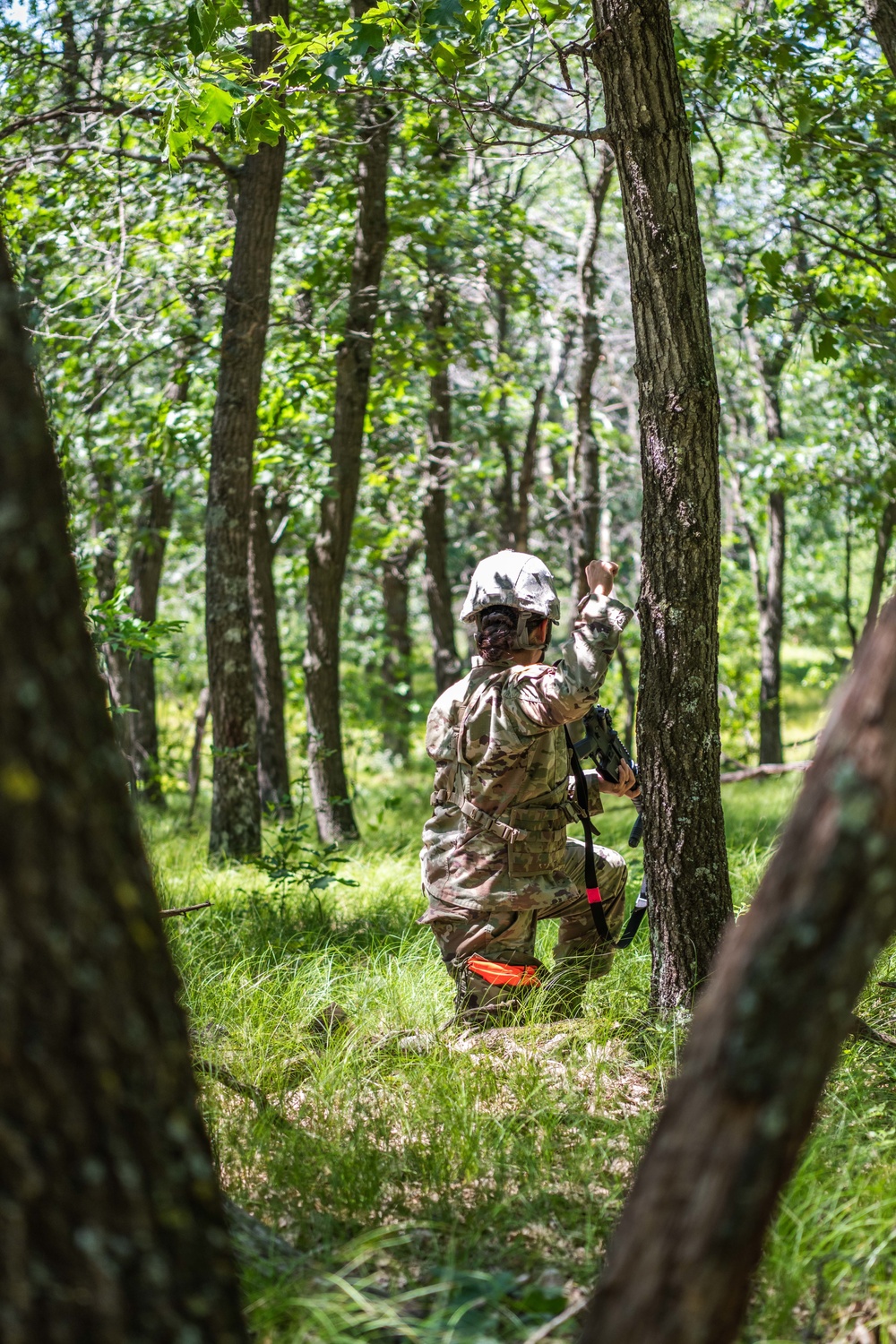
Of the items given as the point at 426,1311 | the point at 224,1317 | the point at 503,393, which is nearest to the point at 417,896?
the point at 426,1311

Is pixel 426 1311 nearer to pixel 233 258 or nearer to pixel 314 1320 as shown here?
pixel 314 1320

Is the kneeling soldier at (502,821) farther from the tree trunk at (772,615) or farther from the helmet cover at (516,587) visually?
the tree trunk at (772,615)

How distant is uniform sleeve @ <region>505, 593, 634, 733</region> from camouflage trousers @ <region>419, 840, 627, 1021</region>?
33.1 inches

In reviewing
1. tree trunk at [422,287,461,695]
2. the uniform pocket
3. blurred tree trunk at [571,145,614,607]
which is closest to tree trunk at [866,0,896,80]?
the uniform pocket

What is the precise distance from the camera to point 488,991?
13.4ft

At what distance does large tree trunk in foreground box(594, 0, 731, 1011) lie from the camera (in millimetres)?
3480

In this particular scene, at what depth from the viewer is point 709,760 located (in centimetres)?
364

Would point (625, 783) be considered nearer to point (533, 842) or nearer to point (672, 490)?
point (533, 842)

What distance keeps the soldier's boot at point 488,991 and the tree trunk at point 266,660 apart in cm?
543

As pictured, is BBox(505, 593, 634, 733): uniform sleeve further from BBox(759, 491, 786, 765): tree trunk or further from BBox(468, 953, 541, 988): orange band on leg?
BBox(759, 491, 786, 765): tree trunk

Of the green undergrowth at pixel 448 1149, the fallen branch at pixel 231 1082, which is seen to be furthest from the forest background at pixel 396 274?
the fallen branch at pixel 231 1082

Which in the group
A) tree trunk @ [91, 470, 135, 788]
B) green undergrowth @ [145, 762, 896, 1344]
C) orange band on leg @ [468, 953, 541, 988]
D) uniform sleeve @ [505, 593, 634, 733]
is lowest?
green undergrowth @ [145, 762, 896, 1344]

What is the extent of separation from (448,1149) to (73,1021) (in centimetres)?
166

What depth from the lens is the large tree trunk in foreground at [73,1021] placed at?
147cm
